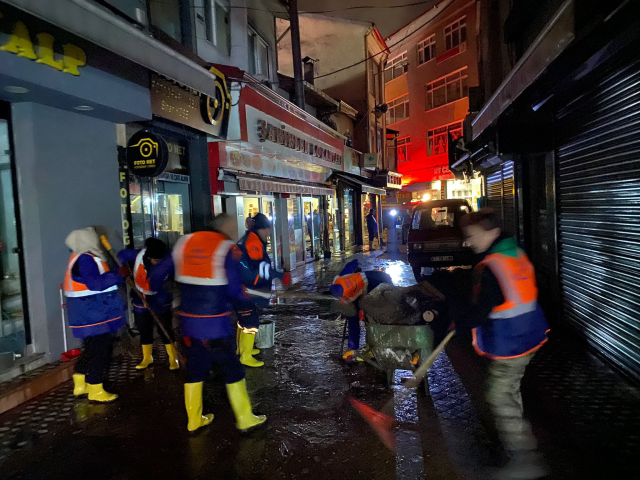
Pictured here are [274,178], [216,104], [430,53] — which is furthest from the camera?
[430,53]

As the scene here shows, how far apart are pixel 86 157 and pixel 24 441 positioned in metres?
3.71

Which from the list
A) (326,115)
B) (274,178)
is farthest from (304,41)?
(274,178)

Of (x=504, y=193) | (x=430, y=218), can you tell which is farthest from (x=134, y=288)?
(x=504, y=193)

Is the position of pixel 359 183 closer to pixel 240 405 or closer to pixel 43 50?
pixel 43 50

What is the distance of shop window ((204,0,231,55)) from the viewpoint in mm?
9883

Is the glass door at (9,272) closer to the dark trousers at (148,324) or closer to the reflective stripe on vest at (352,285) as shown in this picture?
the dark trousers at (148,324)

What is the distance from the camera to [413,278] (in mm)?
11188

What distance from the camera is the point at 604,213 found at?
16.4 feet

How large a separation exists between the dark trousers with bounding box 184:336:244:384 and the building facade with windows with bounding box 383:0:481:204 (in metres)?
23.5

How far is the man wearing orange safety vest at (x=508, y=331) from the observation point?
285 centimetres

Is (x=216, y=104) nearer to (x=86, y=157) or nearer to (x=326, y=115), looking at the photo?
(x=86, y=157)

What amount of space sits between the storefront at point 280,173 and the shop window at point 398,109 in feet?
61.2

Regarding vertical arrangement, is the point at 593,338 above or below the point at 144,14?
below

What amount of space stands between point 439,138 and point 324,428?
29.7 m
